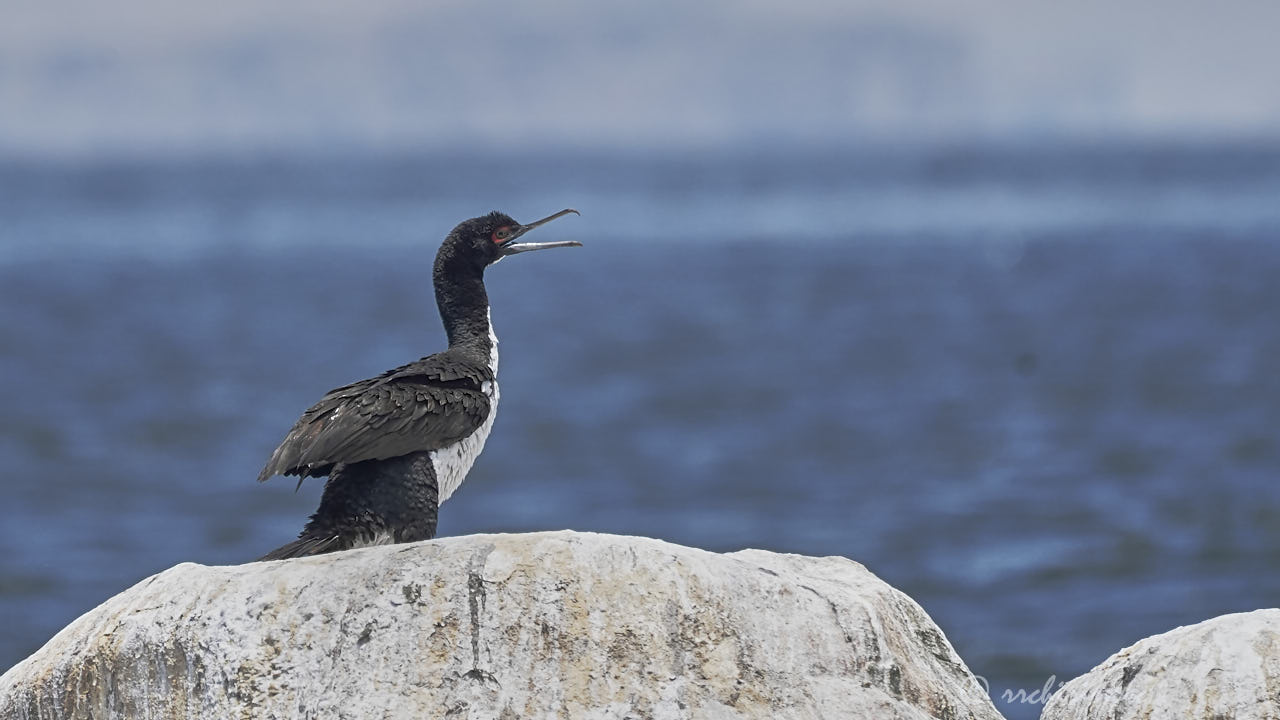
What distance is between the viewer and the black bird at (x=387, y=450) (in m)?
7.12

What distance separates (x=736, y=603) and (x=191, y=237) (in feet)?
253

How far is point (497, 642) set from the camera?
18.6 feet

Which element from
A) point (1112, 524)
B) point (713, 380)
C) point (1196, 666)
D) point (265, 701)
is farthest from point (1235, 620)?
point (713, 380)

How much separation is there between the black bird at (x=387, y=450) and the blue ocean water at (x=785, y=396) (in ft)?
15.9

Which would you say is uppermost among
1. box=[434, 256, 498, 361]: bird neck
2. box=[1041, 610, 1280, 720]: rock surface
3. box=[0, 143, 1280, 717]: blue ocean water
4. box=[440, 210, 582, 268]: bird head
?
box=[0, 143, 1280, 717]: blue ocean water

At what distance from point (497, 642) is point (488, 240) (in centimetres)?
351

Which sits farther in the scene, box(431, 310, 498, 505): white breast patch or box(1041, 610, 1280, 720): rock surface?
box(431, 310, 498, 505): white breast patch

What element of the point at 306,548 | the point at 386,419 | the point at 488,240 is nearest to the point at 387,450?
the point at 386,419

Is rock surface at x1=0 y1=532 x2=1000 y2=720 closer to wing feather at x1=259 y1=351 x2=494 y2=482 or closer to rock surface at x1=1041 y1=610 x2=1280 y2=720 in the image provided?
rock surface at x1=1041 y1=610 x2=1280 y2=720

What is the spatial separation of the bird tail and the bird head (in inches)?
78.9

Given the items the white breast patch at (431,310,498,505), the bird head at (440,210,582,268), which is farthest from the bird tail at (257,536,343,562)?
the bird head at (440,210,582,268)

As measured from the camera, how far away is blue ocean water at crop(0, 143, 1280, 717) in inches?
651

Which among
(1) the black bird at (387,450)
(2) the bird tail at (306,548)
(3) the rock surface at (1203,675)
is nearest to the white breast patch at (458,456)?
(1) the black bird at (387,450)

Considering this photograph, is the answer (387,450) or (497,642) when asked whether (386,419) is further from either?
(497,642)
